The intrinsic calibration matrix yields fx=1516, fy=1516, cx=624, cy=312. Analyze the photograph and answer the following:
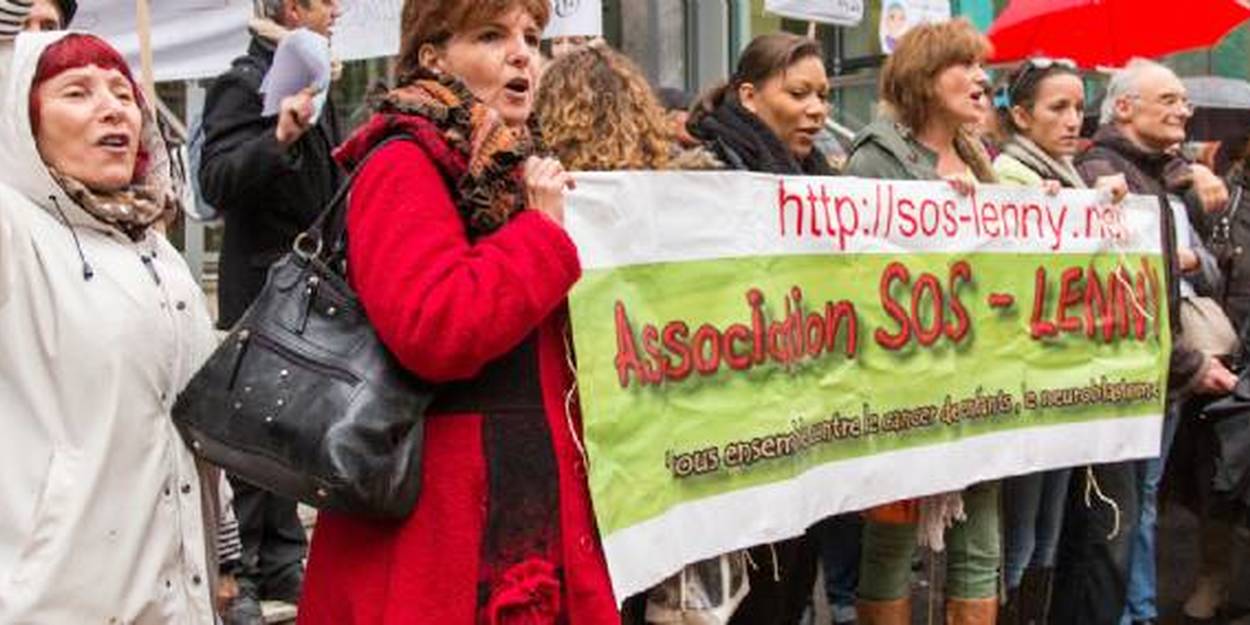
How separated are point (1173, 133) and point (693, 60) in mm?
3602

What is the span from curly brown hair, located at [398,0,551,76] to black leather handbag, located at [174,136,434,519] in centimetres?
28

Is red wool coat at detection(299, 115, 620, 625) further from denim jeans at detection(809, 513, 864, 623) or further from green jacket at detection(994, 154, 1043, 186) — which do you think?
denim jeans at detection(809, 513, 864, 623)

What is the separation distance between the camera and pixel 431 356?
98.3 inches

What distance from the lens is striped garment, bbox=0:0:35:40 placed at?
8.21 ft

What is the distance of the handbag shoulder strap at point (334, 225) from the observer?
2.62m

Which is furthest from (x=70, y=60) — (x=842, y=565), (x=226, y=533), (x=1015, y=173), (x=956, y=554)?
(x=842, y=565)

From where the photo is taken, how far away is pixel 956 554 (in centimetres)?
462

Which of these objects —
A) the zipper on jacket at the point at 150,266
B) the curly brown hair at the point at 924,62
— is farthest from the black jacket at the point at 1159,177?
the zipper on jacket at the point at 150,266

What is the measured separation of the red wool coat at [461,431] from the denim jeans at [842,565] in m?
2.77

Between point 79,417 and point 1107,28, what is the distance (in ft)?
24.7

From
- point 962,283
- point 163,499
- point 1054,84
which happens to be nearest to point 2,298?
point 163,499

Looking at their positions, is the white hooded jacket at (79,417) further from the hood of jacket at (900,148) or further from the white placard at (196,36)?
the white placard at (196,36)

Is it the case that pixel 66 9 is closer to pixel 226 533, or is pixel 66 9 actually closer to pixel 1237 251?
pixel 226 533

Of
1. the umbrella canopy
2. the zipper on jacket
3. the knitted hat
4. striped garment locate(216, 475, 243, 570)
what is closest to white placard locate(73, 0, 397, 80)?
the knitted hat
